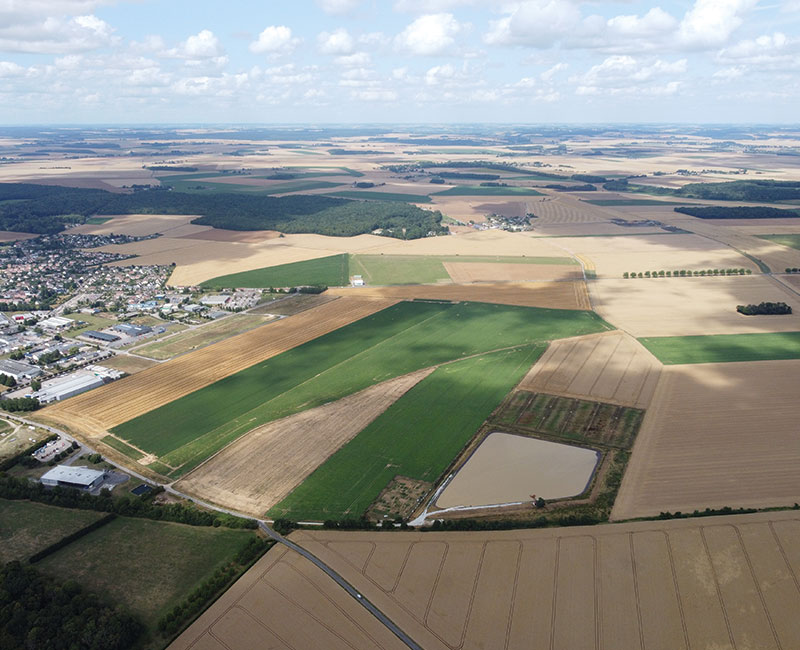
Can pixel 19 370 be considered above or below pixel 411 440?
above

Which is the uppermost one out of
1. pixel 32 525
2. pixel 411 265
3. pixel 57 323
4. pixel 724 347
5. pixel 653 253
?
pixel 724 347

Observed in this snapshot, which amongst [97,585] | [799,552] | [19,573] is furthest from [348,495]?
[799,552]

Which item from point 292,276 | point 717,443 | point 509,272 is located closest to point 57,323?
point 292,276

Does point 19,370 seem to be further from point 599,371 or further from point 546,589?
point 599,371

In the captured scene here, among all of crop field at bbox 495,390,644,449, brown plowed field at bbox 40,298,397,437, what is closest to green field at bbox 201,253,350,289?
brown plowed field at bbox 40,298,397,437

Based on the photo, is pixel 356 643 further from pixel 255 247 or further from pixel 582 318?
pixel 255 247

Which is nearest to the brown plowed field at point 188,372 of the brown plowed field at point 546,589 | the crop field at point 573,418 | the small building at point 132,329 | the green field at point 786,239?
the small building at point 132,329

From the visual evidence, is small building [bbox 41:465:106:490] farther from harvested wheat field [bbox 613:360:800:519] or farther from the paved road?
harvested wheat field [bbox 613:360:800:519]
